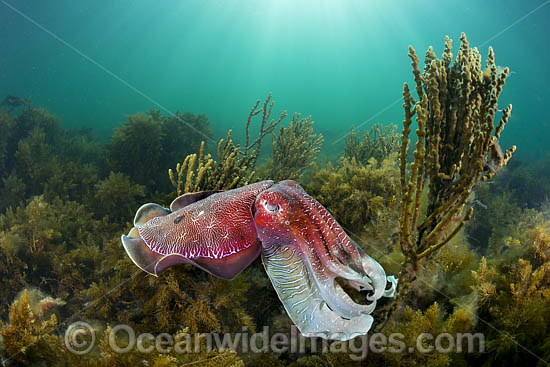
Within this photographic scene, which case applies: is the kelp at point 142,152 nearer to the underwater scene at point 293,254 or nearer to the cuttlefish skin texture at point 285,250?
the underwater scene at point 293,254

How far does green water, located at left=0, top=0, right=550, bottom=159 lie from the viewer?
44.6m

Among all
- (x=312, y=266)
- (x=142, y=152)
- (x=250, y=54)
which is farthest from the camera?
(x=250, y=54)

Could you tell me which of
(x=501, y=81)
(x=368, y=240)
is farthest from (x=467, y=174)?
(x=368, y=240)

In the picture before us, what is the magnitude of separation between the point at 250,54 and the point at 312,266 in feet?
392

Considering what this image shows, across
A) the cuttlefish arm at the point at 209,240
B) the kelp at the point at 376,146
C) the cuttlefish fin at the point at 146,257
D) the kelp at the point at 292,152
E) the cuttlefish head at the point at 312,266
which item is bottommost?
the cuttlefish fin at the point at 146,257

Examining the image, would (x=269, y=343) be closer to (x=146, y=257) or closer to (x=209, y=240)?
(x=209, y=240)

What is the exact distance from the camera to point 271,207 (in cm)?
230

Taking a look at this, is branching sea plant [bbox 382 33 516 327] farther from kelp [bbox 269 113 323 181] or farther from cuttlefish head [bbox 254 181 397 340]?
kelp [bbox 269 113 323 181]

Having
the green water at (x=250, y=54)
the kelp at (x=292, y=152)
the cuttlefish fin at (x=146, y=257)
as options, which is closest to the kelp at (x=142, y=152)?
the kelp at (x=292, y=152)

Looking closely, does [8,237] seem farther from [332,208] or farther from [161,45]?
[161,45]

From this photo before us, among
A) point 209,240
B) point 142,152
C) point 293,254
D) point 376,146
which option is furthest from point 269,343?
point 142,152

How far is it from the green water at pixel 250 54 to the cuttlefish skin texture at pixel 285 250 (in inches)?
626

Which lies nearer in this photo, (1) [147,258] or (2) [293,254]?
(2) [293,254]

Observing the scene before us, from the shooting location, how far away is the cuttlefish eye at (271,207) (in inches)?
90.2
